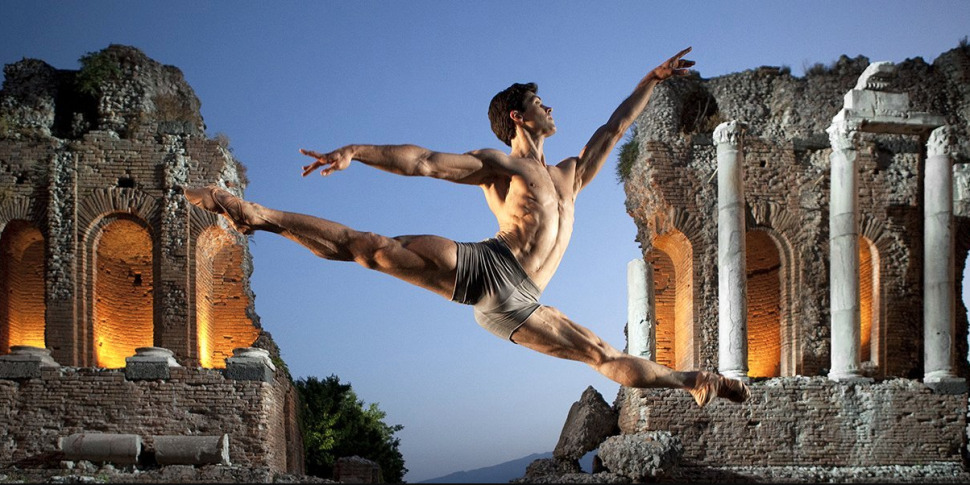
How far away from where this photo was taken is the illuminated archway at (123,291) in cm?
2417

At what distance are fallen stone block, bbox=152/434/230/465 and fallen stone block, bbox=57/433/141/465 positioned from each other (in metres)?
0.33

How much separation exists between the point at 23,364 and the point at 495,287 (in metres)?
14.1

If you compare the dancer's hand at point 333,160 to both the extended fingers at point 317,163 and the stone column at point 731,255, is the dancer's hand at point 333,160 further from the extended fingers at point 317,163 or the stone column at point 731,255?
the stone column at point 731,255

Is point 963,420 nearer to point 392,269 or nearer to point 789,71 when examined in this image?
point 789,71

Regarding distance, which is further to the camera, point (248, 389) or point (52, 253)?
point (52, 253)

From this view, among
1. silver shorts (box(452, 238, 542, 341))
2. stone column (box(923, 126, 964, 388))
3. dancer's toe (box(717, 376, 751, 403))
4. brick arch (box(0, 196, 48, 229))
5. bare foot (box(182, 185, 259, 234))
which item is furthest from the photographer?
brick arch (box(0, 196, 48, 229))

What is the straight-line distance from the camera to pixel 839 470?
2138cm

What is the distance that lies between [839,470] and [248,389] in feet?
30.8

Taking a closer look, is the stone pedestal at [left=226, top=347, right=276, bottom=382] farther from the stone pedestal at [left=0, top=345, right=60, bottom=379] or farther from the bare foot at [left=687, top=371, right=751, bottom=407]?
the bare foot at [left=687, top=371, right=751, bottom=407]

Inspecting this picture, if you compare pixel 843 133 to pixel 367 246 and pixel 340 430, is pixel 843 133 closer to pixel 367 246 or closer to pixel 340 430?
pixel 340 430

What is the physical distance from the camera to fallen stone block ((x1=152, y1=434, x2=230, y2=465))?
19.1 meters

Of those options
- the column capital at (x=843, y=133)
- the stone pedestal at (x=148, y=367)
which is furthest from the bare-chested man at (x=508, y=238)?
the column capital at (x=843, y=133)

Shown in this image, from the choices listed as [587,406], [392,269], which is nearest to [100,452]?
[587,406]

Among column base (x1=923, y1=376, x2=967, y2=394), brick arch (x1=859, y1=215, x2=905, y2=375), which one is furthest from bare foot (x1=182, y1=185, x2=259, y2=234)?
brick arch (x1=859, y1=215, x2=905, y2=375)
